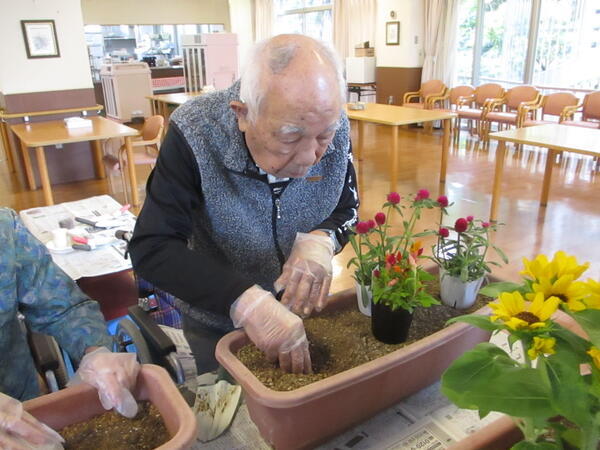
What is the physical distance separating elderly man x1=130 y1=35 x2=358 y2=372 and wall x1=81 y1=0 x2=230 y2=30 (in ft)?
32.3

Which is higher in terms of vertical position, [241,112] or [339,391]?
[241,112]

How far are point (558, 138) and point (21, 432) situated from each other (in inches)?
154

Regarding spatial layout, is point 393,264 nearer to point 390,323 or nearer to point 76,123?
point 390,323

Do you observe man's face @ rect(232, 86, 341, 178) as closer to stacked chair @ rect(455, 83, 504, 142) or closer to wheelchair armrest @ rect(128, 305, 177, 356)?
wheelchair armrest @ rect(128, 305, 177, 356)

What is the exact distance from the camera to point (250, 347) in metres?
0.82

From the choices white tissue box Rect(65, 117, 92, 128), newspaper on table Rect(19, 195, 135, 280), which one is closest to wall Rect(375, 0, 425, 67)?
white tissue box Rect(65, 117, 92, 128)

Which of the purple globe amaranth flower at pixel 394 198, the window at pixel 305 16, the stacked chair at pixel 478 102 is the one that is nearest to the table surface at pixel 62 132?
the purple globe amaranth flower at pixel 394 198

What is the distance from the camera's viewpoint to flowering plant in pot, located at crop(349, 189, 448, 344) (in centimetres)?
80

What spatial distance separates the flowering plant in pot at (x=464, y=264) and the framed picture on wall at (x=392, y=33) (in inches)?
296

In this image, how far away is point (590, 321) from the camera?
0.51 meters

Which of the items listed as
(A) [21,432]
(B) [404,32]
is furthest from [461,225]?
(B) [404,32]

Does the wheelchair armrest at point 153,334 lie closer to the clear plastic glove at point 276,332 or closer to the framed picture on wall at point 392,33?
the clear plastic glove at point 276,332

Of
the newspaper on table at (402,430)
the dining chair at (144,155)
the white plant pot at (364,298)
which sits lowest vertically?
the dining chair at (144,155)

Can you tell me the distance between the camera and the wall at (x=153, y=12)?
9422 millimetres
